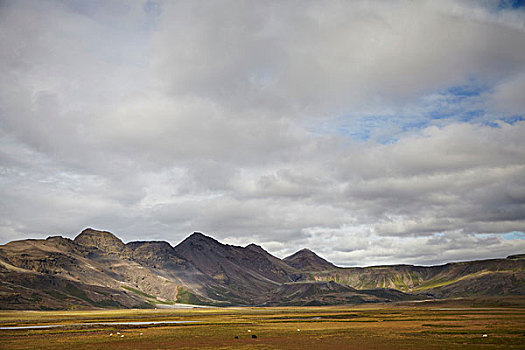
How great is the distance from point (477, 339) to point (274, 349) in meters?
34.1

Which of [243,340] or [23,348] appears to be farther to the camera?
[243,340]

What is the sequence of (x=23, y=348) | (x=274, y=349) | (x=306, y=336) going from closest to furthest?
(x=274, y=349), (x=23, y=348), (x=306, y=336)

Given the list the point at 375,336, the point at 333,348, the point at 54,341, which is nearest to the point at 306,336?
the point at 375,336

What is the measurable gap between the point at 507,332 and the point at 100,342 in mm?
74771

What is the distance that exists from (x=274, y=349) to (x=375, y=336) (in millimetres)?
27090

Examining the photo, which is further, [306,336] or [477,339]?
[306,336]

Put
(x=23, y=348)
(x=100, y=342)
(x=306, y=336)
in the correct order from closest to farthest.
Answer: (x=23, y=348) → (x=100, y=342) → (x=306, y=336)

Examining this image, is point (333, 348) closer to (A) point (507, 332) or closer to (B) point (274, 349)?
(B) point (274, 349)

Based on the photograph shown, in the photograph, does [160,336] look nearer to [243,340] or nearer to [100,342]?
[100,342]

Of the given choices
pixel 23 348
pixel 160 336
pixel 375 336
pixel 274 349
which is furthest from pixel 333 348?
pixel 23 348

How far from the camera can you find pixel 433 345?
68062 millimetres

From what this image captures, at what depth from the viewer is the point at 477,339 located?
7312cm

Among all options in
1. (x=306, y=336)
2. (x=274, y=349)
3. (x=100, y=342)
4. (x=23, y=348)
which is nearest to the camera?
(x=274, y=349)

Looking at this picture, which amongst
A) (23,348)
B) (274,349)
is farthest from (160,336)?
(274,349)
